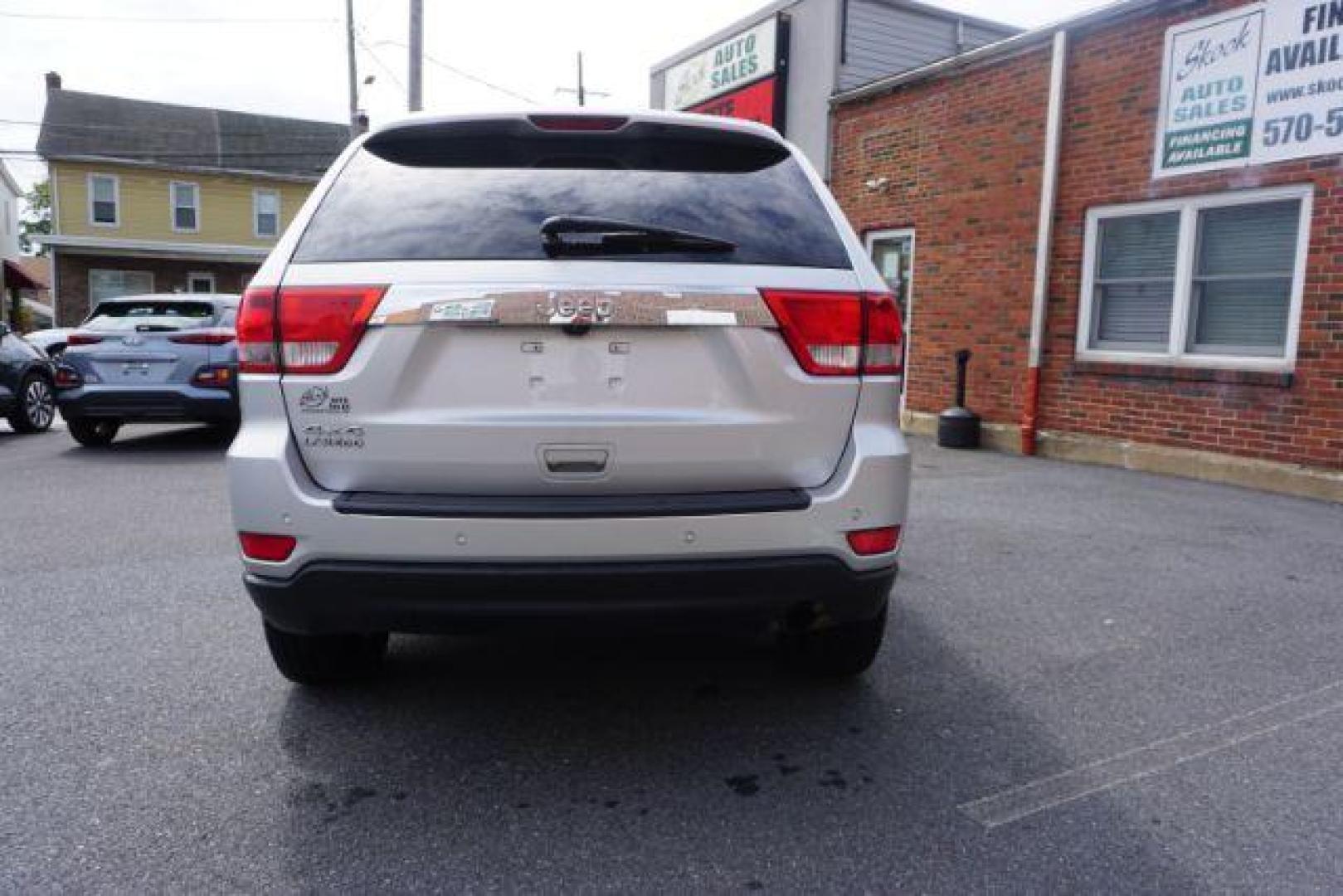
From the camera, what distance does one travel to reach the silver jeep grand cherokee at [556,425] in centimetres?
242

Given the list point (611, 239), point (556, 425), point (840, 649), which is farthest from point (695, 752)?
point (611, 239)

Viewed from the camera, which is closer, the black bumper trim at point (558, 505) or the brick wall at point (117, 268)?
the black bumper trim at point (558, 505)

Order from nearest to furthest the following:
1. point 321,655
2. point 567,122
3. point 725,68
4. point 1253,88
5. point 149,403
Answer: point 567,122
point 321,655
point 1253,88
point 149,403
point 725,68

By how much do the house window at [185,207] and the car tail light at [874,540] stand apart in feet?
109

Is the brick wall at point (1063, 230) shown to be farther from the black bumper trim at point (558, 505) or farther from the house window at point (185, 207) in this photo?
the house window at point (185, 207)

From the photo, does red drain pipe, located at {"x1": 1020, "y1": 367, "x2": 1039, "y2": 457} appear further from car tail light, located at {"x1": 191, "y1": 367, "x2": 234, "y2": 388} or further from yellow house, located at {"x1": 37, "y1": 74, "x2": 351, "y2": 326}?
yellow house, located at {"x1": 37, "y1": 74, "x2": 351, "y2": 326}

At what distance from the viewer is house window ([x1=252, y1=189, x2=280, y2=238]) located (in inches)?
1250

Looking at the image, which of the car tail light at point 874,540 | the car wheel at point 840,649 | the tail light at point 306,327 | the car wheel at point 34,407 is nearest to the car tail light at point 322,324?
the tail light at point 306,327

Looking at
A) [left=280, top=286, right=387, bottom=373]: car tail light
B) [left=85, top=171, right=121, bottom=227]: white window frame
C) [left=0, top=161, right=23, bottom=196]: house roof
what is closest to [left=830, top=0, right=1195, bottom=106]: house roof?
[left=280, top=286, right=387, bottom=373]: car tail light

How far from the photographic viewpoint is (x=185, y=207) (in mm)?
30750

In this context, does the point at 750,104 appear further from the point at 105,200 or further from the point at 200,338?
the point at 105,200

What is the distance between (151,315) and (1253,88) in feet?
33.0

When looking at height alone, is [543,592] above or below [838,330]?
below

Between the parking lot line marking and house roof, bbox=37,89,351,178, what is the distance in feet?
111
